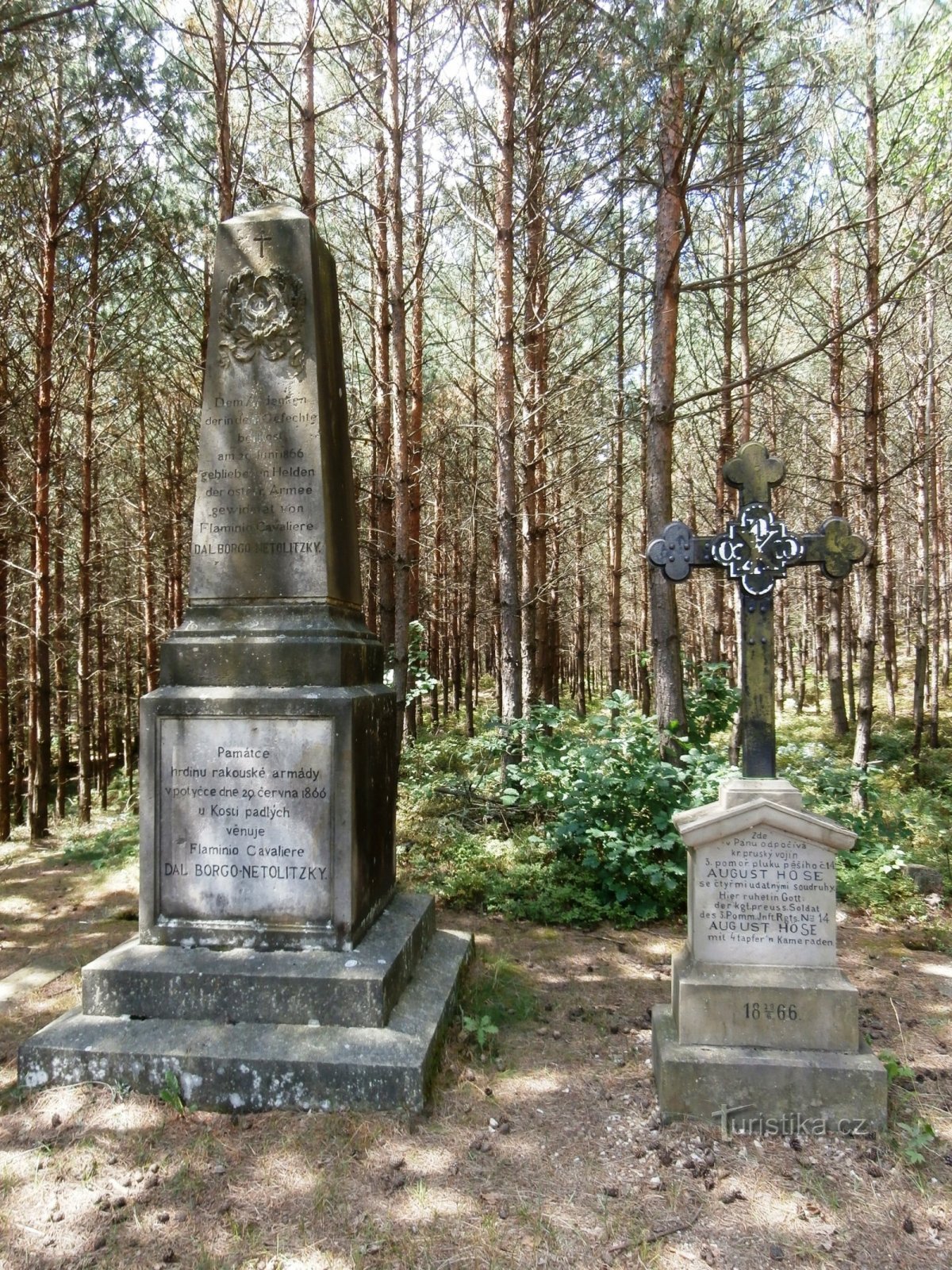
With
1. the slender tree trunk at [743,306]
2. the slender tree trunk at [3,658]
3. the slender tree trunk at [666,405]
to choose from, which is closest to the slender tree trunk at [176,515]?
the slender tree trunk at [3,658]

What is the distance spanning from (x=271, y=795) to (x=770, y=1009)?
8.38 feet

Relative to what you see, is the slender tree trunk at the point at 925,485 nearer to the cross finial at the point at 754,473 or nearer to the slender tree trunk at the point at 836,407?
the slender tree trunk at the point at 836,407

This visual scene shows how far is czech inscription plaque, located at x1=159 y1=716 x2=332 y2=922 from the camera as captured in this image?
3.88m

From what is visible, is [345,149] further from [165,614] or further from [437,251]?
[165,614]

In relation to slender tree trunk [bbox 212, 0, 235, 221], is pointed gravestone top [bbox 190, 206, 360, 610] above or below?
below

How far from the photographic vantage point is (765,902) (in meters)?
3.50

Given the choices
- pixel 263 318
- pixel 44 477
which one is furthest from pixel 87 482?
pixel 263 318

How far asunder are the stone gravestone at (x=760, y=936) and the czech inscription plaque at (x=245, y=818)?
1.83 metres

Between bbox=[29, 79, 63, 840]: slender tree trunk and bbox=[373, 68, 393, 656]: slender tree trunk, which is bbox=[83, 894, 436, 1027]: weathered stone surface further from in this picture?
bbox=[29, 79, 63, 840]: slender tree trunk

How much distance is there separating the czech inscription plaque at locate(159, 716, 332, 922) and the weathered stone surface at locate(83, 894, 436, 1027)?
0.24 m

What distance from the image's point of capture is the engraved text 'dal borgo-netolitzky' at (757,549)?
3.85m

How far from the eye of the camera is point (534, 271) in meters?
9.14

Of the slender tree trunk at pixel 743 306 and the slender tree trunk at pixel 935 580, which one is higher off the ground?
the slender tree trunk at pixel 743 306

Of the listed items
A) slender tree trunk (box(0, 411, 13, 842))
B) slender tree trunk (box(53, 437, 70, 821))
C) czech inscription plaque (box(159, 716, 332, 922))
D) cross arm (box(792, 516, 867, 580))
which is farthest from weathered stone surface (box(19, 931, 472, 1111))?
slender tree trunk (box(53, 437, 70, 821))
